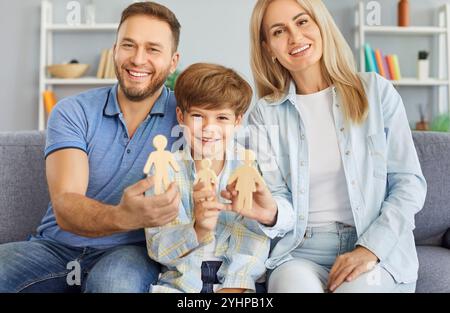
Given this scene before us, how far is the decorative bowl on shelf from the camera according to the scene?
366cm

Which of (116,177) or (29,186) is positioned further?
(29,186)

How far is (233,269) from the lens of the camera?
1295mm

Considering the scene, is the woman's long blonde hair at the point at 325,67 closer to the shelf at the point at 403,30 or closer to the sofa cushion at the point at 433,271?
the sofa cushion at the point at 433,271

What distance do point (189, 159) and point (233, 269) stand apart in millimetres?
261

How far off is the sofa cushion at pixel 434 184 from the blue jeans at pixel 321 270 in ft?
1.17

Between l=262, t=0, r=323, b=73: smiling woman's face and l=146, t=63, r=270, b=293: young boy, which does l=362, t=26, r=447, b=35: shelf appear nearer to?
l=262, t=0, r=323, b=73: smiling woman's face

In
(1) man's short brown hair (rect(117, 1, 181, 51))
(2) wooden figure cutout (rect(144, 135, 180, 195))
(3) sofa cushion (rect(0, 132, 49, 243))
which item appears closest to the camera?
(2) wooden figure cutout (rect(144, 135, 180, 195))

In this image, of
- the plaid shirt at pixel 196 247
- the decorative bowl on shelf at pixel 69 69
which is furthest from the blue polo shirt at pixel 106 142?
the decorative bowl on shelf at pixel 69 69

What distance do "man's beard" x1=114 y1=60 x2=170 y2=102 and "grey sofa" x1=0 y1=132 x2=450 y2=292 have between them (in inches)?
13.4

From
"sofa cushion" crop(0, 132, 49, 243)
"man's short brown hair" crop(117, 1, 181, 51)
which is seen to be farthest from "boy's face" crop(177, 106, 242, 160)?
"sofa cushion" crop(0, 132, 49, 243)

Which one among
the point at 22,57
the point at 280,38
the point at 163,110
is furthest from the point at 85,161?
the point at 22,57

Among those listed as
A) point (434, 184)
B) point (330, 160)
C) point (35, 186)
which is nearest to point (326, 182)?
point (330, 160)

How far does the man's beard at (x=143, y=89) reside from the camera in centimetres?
144
